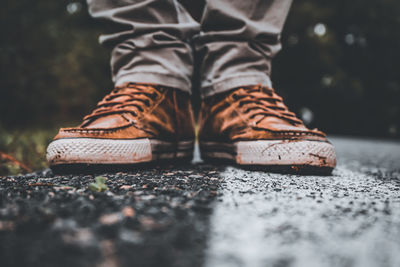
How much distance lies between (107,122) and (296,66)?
28.8ft

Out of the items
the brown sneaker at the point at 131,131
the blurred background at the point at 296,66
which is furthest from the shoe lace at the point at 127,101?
the blurred background at the point at 296,66

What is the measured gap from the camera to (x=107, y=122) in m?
0.96

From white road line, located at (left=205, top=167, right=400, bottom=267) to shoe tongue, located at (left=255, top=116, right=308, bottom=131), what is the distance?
30 centimetres

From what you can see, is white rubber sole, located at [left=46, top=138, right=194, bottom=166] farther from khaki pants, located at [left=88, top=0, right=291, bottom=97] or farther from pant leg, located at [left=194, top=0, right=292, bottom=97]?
pant leg, located at [left=194, top=0, right=292, bottom=97]

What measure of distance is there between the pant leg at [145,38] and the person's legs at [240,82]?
0.14 metres

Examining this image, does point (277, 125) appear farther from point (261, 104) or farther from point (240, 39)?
point (240, 39)

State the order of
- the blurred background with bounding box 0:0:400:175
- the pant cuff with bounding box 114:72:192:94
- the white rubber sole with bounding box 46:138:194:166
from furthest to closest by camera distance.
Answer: the blurred background with bounding box 0:0:400:175, the pant cuff with bounding box 114:72:192:94, the white rubber sole with bounding box 46:138:194:166

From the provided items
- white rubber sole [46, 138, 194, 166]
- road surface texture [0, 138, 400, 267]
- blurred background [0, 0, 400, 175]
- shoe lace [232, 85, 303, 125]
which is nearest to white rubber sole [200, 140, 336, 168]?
shoe lace [232, 85, 303, 125]

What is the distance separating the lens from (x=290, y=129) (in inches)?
38.4

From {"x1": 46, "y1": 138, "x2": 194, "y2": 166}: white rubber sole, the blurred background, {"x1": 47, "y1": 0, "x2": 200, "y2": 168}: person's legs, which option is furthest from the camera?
the blurred background

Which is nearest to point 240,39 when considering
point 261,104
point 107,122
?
point 261,104

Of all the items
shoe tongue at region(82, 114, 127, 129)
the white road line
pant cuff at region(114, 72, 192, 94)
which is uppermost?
pant cuff at region(114, 72, 192, 94)

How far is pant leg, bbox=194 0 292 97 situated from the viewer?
1.18m

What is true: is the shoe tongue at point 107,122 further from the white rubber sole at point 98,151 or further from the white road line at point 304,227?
the white road line at point 304,227
